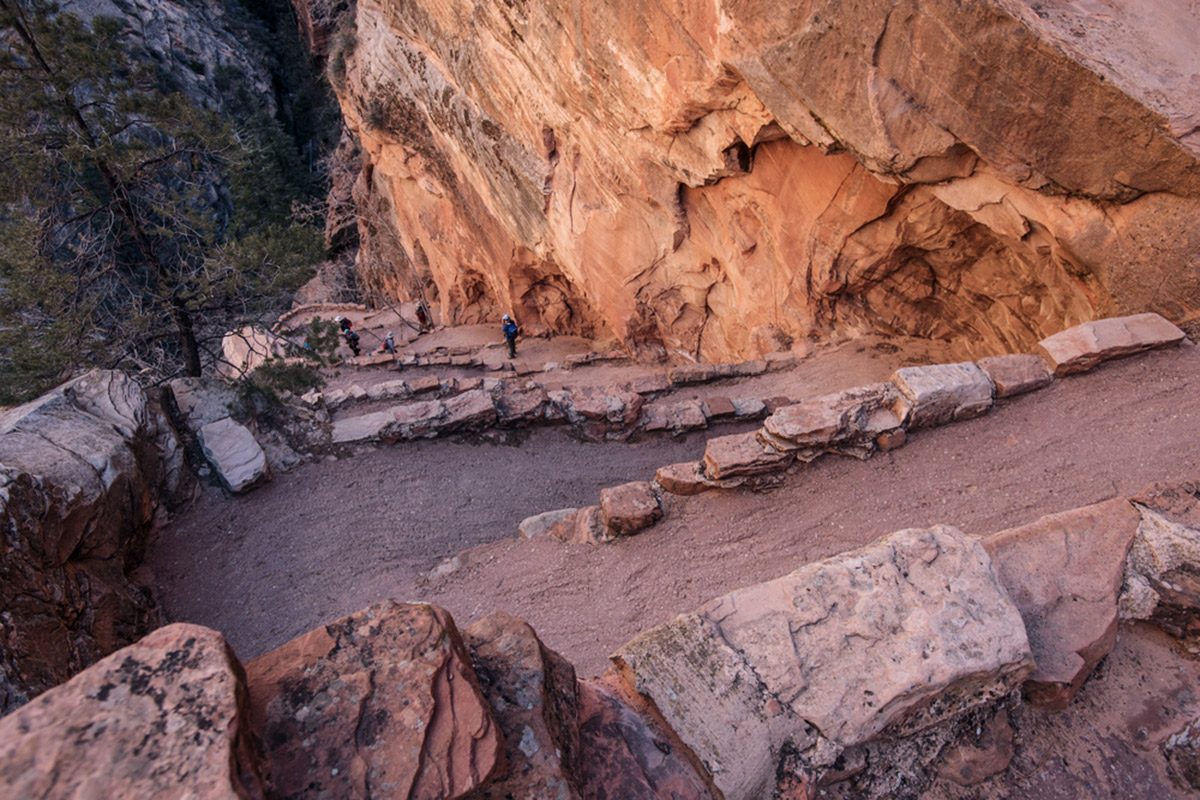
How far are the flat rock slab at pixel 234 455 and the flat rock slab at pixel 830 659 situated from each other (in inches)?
256

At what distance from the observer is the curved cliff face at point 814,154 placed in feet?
19.8

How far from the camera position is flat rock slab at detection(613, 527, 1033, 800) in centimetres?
331

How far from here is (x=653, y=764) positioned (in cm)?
321

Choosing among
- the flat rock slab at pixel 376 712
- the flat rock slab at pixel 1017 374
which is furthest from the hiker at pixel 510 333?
the flat rock slab at pixel 376 712

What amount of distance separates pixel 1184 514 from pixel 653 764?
13.6 ft

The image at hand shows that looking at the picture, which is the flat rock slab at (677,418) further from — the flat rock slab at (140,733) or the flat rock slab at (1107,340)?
the flat rock slab at (140,733)

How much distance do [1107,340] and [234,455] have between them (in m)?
10.8

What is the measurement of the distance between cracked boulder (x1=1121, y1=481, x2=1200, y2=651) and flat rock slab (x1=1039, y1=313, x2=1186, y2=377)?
3.16m

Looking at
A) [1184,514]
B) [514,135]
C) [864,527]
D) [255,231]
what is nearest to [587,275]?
[514,135]

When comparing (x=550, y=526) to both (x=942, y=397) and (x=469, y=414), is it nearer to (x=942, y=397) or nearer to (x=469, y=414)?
(x=469, y=414)

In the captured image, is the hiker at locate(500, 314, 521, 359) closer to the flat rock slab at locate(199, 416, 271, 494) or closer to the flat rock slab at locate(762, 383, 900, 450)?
the flat rock slab at locate(199, 416, 271, 494)

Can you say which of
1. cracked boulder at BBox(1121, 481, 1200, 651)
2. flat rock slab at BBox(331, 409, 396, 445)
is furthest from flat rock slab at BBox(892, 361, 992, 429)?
flat rock slab at BBox(331, 409, 396, 445)

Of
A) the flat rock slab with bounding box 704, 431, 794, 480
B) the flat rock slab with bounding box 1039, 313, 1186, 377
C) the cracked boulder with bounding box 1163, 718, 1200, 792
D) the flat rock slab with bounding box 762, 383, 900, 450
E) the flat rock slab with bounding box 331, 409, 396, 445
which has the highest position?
the flat rock slab with bounding box 1039, 313, 1186, 377

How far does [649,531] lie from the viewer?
7117mm
